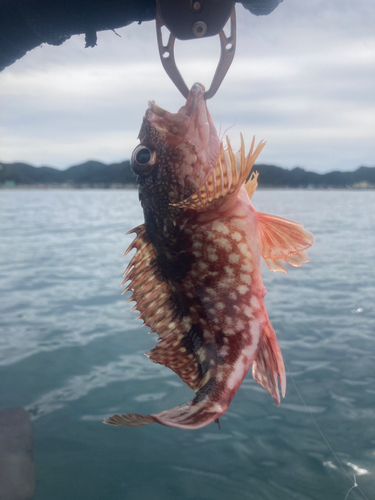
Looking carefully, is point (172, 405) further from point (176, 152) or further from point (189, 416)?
point (176, 152)

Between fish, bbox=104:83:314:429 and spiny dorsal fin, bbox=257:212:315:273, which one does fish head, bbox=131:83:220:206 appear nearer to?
fish, bbox=104:83:314:429

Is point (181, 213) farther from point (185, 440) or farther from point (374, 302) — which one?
point (374, 302)

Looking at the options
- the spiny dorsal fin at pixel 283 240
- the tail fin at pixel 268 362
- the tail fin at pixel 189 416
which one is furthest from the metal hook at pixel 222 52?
the tail fin at pixel 189 416

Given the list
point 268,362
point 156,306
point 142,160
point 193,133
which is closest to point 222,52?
point 193,133

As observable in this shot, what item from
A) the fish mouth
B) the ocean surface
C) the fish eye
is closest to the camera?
the fish mouth

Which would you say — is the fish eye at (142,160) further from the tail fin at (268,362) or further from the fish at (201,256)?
the tail fin at (268,362)

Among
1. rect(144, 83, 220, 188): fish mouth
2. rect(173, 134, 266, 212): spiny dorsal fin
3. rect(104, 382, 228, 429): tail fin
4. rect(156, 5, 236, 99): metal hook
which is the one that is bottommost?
rect(104, 382, 228, 429): tail fin

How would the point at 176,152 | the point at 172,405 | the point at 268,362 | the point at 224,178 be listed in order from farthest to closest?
the point at 172,405, the point at 176,152, the point at 268,362, the point at 224,178

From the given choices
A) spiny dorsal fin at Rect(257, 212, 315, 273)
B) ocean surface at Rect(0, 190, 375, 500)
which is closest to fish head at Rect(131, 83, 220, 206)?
spiny dorsal fin at Rect(257, 212, 315, 273)
